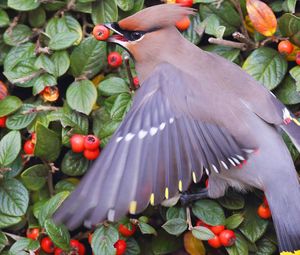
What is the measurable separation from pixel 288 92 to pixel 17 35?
111 cm

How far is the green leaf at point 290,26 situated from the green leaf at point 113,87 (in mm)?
641

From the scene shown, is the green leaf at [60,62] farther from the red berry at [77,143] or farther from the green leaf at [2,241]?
the green leaf at [2,241]

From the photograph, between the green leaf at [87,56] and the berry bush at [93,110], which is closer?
the berry bush at [93,110]

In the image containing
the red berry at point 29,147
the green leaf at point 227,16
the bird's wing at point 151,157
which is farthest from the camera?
the green leaf at point 227,16

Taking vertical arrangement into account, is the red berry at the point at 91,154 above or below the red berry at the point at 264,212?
above

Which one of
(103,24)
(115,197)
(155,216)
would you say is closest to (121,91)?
(103,24)

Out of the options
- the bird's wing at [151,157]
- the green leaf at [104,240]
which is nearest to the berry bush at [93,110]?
the green leaf at [104,240]

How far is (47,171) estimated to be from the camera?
326 cm

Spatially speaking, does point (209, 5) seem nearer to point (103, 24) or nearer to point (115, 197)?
point (103, 24)

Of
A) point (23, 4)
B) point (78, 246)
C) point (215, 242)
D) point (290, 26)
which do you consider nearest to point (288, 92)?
point (290, 26)

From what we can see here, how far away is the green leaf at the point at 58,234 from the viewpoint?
299 centimetres

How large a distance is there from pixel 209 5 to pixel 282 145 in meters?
0.70

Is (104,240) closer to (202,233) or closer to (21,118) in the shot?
(202,233)

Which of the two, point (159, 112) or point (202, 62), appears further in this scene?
point (202, 62)
